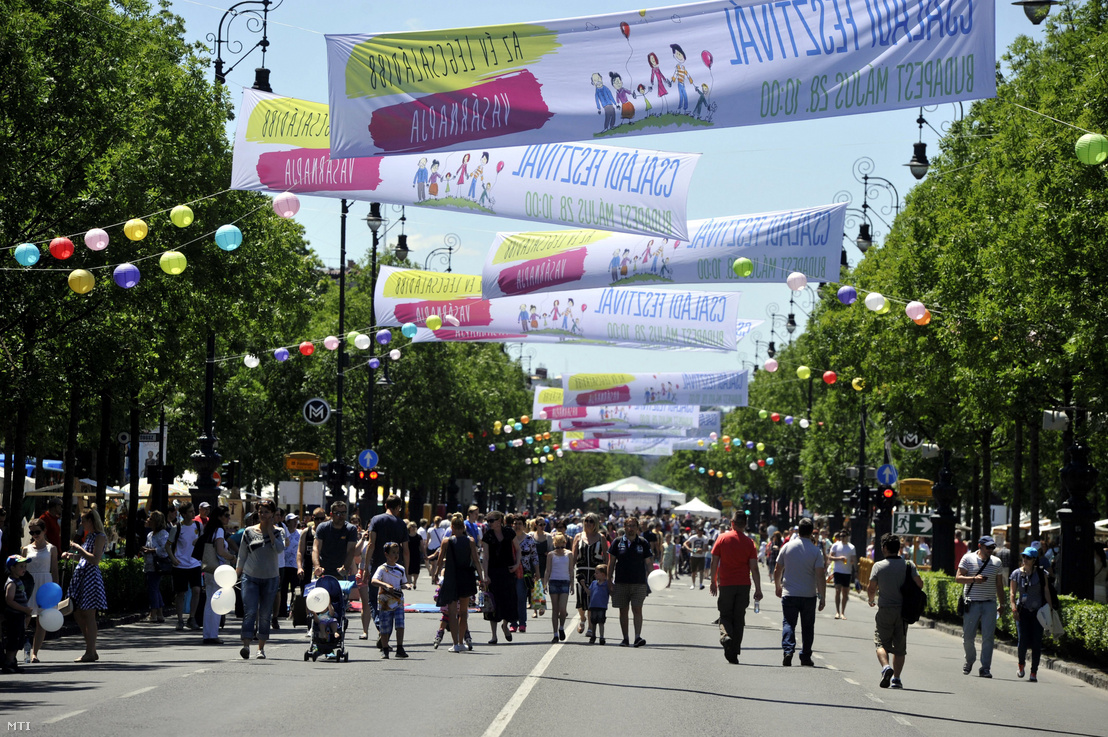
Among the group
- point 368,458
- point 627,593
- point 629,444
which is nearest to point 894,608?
point 627,593

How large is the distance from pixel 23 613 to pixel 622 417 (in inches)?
1467

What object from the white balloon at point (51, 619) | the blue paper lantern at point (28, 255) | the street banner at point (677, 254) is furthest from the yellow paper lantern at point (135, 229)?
the street banner at point (677, 254)

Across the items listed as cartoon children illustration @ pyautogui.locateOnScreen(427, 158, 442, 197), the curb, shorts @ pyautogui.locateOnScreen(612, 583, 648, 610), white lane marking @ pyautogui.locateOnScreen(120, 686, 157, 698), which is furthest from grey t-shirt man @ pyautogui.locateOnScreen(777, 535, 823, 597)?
white lane marking @ pyautogui.locateOnScreen(120, 686, 157, 698)

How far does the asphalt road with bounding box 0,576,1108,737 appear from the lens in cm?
1165

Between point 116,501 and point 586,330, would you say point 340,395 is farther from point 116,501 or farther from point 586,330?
point 586,330

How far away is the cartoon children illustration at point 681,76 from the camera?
13867 millimetres

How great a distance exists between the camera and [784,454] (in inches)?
3236

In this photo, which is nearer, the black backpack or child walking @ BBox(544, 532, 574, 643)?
the black backpack

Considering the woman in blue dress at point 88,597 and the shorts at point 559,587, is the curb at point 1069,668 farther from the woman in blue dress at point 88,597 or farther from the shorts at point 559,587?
the woman in blue dress at point 88,597

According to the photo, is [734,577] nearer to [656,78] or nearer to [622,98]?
[622,98]

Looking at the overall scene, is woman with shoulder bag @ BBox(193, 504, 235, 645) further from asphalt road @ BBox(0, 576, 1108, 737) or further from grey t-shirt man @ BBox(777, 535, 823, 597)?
grey t-shirt man @ BBox(777, 535, 823, 597)

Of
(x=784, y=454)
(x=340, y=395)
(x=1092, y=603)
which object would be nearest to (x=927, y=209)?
(x=1092, y=603)

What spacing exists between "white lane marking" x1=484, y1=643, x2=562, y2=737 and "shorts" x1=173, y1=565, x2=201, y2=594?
5.94 m

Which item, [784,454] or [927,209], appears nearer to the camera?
[927,209]
